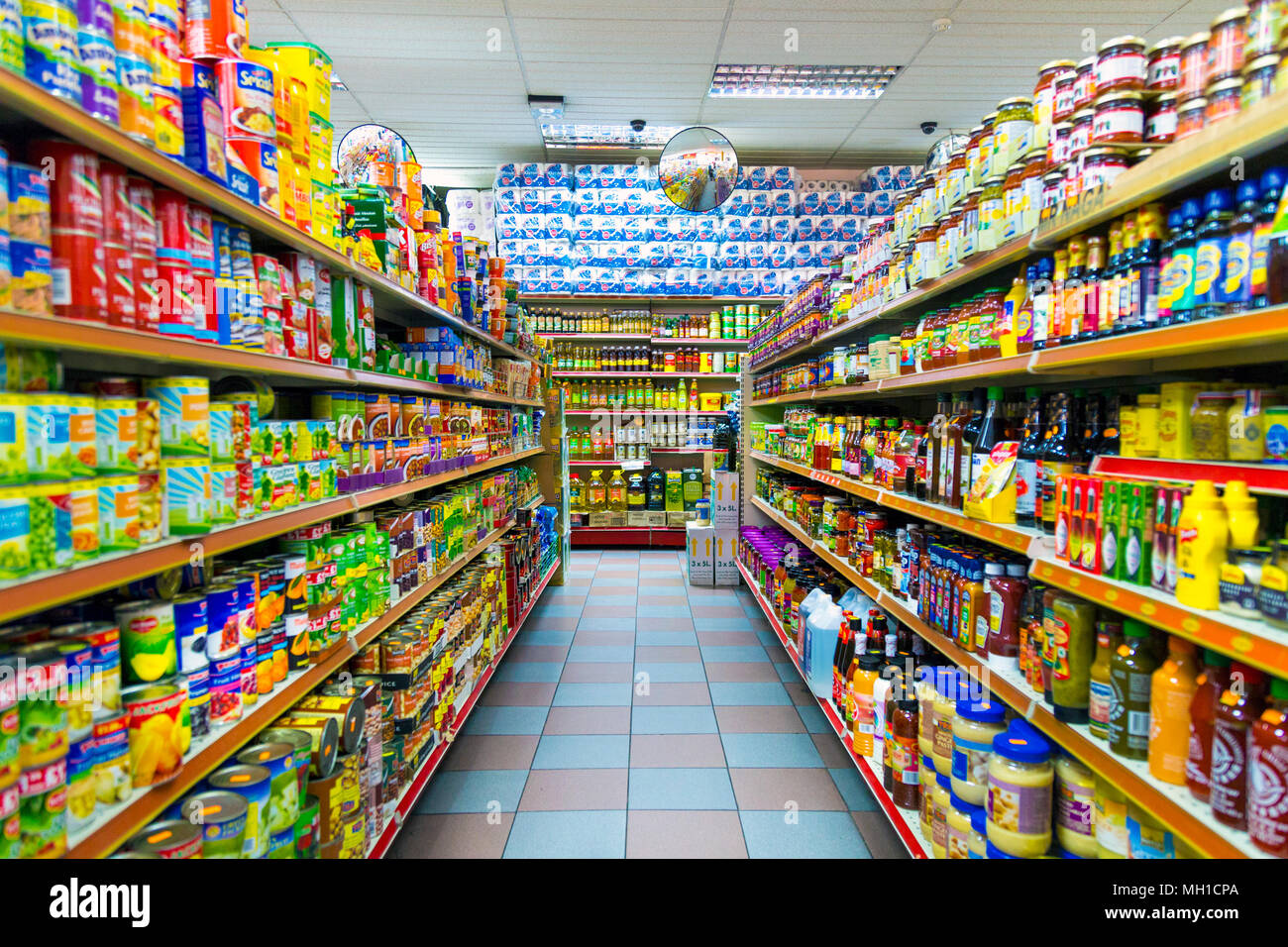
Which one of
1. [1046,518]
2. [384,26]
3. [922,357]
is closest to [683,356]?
[384,26]

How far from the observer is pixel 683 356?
28.4ft

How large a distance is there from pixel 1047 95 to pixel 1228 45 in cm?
48

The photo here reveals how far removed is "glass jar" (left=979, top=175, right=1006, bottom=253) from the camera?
196cm

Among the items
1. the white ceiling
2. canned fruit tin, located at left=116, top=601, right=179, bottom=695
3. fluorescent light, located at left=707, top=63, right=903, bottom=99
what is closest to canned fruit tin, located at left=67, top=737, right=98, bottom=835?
canned fruit tin, located at left=116, top=601, right=179, bottom=695

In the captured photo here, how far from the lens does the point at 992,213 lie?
78.1 inches

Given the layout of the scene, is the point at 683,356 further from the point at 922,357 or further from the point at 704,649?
the point at 922,357

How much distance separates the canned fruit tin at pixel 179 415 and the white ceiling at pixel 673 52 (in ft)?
15.4

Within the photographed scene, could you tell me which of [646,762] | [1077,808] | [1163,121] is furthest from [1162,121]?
[646,762]

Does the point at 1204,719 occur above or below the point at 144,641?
below

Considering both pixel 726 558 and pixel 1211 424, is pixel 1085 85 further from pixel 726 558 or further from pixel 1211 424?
pixel 726 558

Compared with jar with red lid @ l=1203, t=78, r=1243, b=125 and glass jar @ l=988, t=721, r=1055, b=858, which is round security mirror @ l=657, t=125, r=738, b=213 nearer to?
jar with red lid @ l=1203, t=78, r=1243, b=125

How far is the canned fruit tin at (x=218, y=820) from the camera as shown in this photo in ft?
4.42

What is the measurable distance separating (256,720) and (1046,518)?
1970mm

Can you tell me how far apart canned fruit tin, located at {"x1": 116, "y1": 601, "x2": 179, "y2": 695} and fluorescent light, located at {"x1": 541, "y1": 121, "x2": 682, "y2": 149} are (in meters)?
7.08
